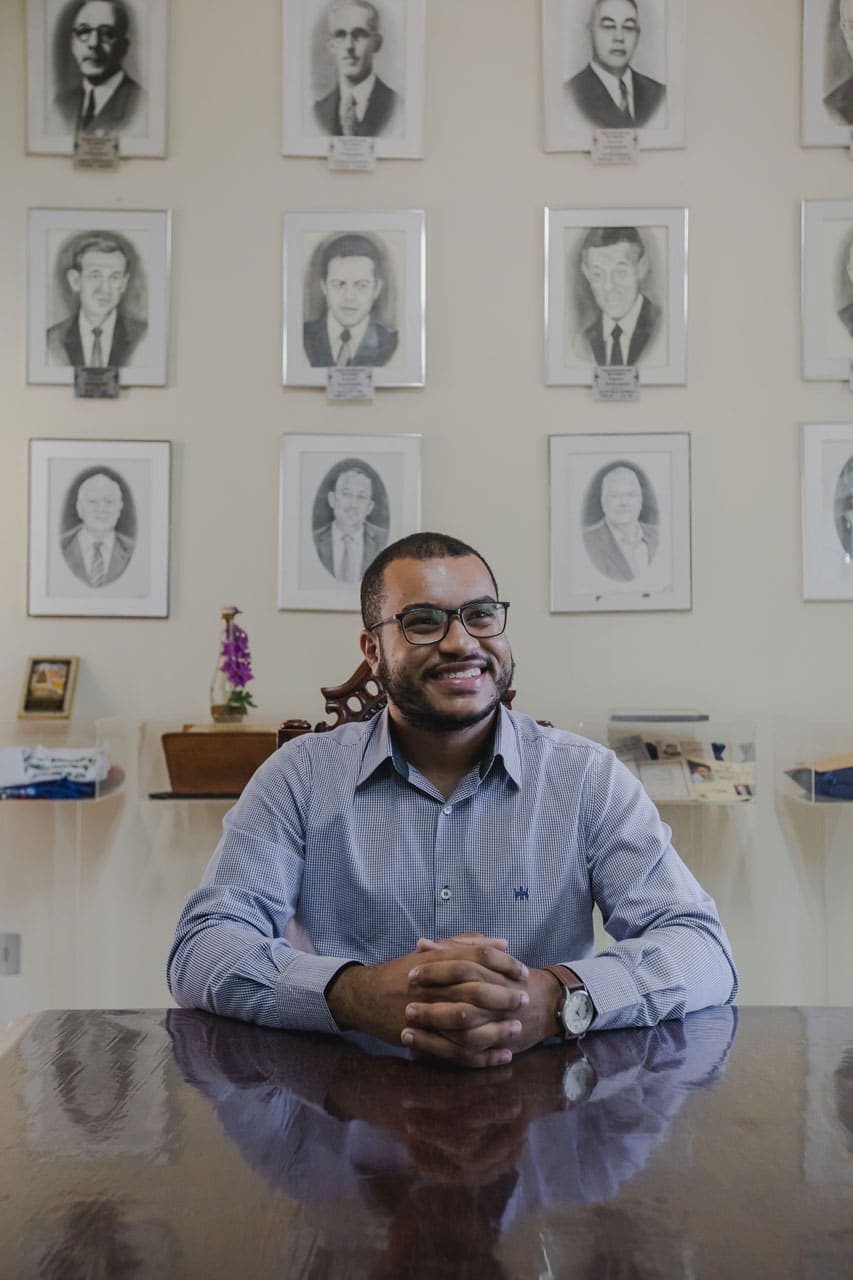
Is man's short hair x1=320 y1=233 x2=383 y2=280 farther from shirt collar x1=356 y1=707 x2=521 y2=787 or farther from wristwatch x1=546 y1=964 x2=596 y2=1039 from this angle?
wristwatch x1=546 y1=964 x2=596 y2=1039

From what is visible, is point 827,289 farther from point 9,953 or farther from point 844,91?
point 9,953

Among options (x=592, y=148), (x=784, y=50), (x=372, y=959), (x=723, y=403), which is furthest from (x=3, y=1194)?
(x=784, y=50)

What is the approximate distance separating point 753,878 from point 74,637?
2147 millimetres

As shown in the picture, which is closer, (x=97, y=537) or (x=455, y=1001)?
(x=455, y=1001)

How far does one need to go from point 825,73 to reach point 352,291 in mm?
1574

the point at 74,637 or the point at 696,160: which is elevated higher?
the point at 696,160

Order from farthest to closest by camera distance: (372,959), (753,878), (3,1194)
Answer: (753,878) < (372,959) < (3,1194)

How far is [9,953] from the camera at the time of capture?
3.40 m

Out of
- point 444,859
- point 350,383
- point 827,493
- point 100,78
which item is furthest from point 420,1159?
point 100,78

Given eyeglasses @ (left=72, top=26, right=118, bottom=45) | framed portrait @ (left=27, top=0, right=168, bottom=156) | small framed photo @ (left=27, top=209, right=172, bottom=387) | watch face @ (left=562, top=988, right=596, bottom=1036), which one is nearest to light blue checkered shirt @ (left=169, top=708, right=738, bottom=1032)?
watch face @ (left=562, top=988, right=596, bottom=1036)

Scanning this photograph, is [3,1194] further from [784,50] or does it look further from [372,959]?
[784,50]

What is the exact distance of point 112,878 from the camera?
3410 millimetres

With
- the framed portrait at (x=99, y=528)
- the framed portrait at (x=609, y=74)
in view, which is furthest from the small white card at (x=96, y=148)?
the framed portrait at (x=609, y=74)

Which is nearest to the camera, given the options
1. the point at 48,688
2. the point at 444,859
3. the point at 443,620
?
the point at 444,859
